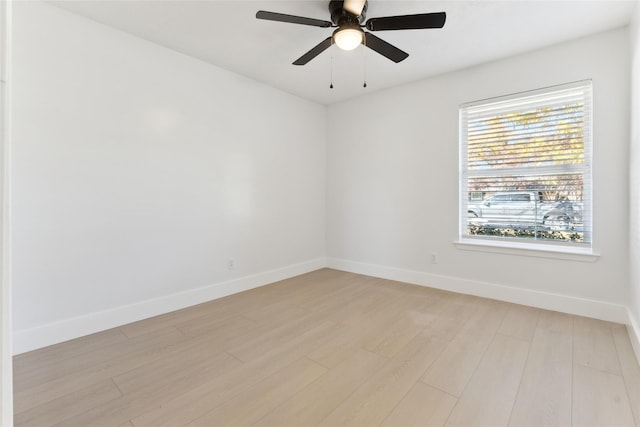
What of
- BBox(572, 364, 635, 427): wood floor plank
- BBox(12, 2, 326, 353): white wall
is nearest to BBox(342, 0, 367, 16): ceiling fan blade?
BBox(12, 2, 326, 353): white wall

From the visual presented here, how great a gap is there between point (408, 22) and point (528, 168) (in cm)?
207

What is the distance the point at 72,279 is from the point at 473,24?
404 cm

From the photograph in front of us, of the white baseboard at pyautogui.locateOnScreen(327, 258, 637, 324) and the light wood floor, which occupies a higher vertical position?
the white baseboard at pyautogui.locateOnScreen(327, 258, 637, 324)

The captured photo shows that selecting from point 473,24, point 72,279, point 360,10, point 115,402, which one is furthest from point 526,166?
point 72,279

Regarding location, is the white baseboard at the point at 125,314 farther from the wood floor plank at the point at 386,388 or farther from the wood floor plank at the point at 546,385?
the wood floor plank at the point at 546,385

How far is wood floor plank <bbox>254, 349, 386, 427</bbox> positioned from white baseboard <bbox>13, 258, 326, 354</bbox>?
Answer: 6.11 feet

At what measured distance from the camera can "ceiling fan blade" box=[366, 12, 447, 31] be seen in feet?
6.30

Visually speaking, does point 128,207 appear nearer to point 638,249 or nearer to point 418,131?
point 418,131

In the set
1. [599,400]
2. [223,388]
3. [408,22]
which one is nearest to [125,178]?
[223,388]

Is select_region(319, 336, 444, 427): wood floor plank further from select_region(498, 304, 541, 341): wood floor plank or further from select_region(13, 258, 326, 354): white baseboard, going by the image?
select_region(13, 258, 326, 354): white baseboard

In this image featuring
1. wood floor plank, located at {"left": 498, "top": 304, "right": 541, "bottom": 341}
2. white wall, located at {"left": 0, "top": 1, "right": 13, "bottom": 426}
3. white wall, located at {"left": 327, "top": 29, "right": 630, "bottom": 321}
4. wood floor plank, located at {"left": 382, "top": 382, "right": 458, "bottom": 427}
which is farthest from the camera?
white wall, located at {"left": 327, "top": 29, "right": 630, "bottom": 321}

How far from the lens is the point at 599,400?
1.62 m

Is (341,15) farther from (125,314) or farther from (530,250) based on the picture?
(125,314)

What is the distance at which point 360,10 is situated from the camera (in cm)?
205
